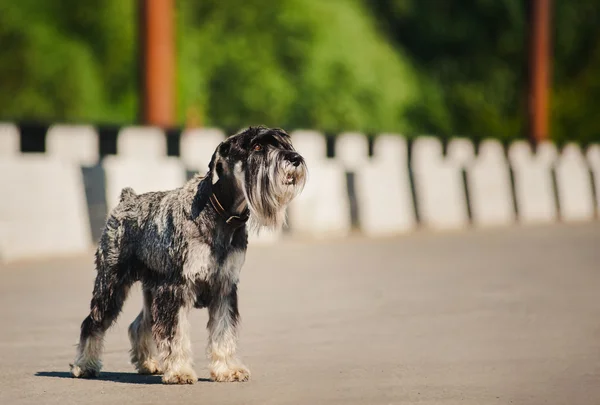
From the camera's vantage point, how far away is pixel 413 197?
2205cm

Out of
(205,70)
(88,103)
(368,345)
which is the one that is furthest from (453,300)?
(205,70)

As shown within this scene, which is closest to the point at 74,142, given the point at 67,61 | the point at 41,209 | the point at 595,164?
the point at 41,209

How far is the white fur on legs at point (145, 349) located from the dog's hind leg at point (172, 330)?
476 mm

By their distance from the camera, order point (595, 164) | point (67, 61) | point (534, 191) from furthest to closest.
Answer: point (67, 61) < point (595, 164) < point (534, 191)

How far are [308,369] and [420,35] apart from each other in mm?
45397

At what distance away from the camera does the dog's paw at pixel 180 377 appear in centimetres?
712

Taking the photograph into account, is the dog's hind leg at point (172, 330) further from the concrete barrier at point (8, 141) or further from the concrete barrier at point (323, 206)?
the concrete barrier at point (323, 206)

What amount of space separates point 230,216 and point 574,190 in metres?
21.7

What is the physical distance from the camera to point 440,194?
883 inches

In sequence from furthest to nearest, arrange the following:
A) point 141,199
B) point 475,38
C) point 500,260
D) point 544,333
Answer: point 475,38 → point 500,260 → point 544,333 → point 141,199

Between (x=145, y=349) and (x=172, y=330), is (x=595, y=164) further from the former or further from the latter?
(x=172, y=330)

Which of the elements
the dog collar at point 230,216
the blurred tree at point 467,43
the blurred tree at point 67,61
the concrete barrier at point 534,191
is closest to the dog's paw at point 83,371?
the dog collar at point 230,216

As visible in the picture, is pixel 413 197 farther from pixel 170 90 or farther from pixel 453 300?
pixel 453 300

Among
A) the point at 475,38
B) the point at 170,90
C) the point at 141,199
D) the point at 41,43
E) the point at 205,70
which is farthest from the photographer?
the point at 475,38
